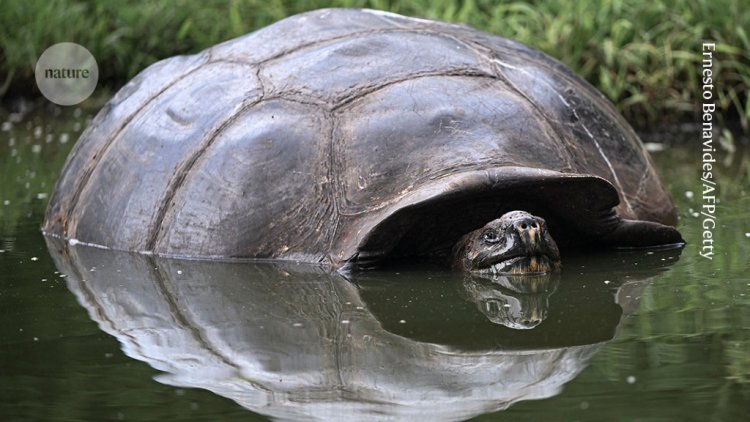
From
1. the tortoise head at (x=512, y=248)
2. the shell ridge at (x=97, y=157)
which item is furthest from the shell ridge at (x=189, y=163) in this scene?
the tortoise head at (x=512, y=248)

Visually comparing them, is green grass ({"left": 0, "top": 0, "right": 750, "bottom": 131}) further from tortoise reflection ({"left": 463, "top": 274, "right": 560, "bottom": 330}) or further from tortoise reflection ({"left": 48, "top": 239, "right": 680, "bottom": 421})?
tortoise reflection ({"left": 48, "top": 239, "right": 680, "bottom": 421})

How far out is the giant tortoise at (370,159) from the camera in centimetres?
428

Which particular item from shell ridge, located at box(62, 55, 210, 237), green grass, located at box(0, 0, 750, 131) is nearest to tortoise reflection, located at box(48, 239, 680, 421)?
shell ridge, located at box(62, 55, 210, 237)

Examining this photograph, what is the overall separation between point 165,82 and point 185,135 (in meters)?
0.46

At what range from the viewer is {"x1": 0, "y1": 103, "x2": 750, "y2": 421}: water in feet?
9.36

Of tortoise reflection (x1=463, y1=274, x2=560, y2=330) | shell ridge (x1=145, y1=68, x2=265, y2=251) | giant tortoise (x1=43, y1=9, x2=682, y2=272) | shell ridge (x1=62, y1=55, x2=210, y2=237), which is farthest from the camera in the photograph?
shell ridge (x1=62, y1=55, x2=210, y2=237)

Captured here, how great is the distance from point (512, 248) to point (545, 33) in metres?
4.45

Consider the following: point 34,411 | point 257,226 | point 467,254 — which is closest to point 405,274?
point 467,254

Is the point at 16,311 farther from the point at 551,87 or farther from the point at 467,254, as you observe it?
the point at 551,87

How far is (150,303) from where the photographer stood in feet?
13.3

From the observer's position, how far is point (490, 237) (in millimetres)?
4246

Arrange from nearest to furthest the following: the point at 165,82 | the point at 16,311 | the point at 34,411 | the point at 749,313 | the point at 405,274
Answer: the point at 34,411 → the point at 749,313 → the point at 16,311 → the point at 405,274 → the point at 165,82

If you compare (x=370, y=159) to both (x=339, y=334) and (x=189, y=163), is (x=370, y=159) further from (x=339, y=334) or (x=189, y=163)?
(x=339, y=334)

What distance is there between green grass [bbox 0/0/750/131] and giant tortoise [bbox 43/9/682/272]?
2978 mm
